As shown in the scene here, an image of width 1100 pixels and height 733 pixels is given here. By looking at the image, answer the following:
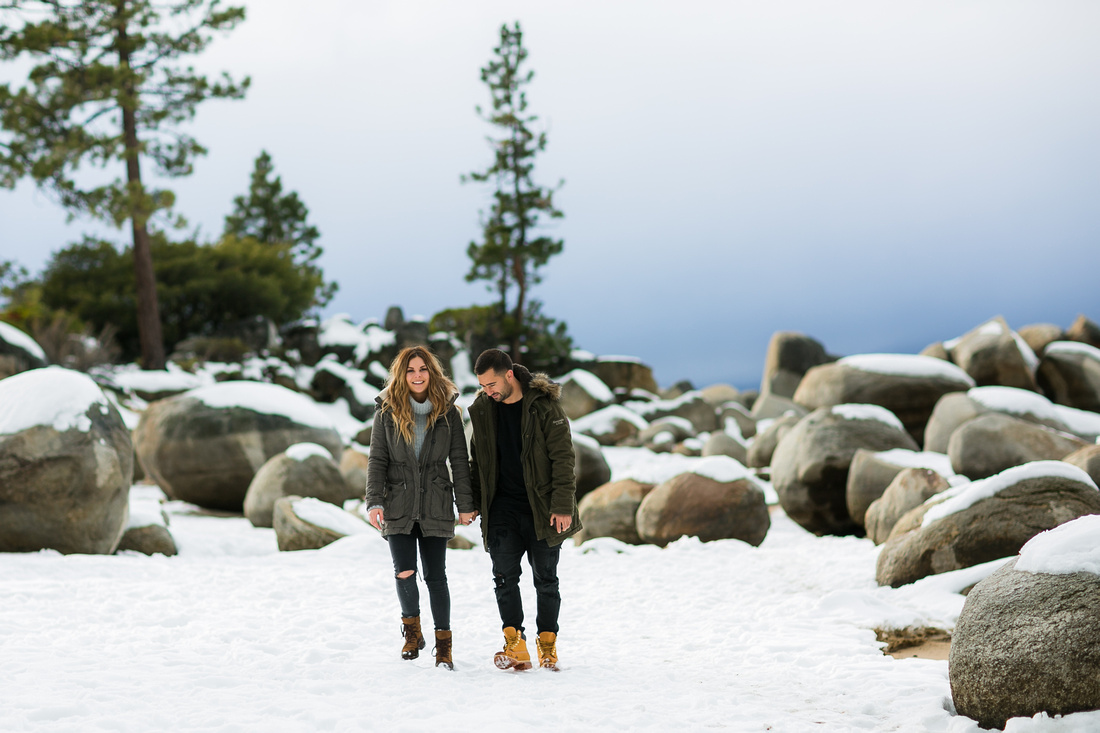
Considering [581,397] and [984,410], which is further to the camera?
[581,397]

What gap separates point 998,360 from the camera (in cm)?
1727

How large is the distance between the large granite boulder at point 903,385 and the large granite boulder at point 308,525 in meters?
9.26

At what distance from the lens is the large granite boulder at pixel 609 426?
22.6m

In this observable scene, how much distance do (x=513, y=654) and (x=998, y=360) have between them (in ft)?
51.3

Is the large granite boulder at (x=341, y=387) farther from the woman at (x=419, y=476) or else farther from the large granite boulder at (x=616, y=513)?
the woman at (x=419, y=476)

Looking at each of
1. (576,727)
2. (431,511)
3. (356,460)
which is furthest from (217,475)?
(576,727)

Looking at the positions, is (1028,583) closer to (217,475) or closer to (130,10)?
(217,475)

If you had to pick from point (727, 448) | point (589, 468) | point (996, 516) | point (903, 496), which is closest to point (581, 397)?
point (727, 448)

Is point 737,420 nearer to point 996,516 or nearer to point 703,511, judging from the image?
Answer: point 703,511

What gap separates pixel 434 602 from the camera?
4793mm

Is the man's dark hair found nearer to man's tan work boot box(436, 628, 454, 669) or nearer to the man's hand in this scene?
the man's hand

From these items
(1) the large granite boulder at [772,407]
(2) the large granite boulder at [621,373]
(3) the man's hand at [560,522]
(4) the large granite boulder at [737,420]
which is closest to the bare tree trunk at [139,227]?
(2) the large granite boulder at [621,373]

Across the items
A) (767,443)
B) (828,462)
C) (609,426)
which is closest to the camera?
(828,462)

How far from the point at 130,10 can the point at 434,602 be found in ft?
85.4
